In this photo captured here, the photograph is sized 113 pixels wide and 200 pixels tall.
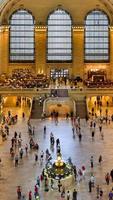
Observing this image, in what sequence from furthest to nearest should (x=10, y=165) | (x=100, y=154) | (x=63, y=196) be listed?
(x=100, y=154)
(x=10, y=165)
(x=63, y=196)

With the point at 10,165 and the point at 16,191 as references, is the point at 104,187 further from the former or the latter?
the point at 10,165

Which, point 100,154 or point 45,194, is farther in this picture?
point 100,154

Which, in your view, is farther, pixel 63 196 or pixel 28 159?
pixel 28 159

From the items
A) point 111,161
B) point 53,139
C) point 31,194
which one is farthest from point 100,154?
point 31,194

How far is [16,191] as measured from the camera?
35.9 metres

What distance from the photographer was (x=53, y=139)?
49.6 metres

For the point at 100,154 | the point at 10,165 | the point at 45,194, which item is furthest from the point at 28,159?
the point at 45,194

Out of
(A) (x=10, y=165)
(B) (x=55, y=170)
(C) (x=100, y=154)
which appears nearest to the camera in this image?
(B) (x=55, y=170)

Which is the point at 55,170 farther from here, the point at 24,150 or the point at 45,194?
the point at 24,150

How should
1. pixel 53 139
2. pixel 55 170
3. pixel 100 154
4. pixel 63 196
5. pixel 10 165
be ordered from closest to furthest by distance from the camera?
pixel 63 196, pixel 55 170, pixel 10 165, pixel 100 154, pixel 53 139

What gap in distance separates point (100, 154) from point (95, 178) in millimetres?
6806

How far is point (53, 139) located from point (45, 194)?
14.5 metres

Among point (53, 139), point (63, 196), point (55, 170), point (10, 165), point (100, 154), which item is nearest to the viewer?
point (63, 196)

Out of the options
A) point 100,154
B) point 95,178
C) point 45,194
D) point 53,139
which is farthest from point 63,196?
point 53,139
